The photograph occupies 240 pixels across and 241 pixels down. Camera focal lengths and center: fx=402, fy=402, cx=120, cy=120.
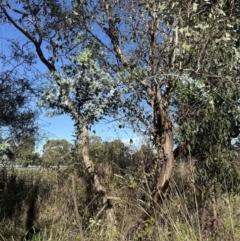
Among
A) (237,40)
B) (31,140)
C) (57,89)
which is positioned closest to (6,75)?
(31,140)

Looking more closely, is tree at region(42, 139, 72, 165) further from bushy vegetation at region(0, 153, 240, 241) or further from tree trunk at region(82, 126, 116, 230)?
tree trunk at region(82, 126, 116, 230)

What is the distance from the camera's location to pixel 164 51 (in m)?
6.03

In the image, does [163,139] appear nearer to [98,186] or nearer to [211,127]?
[211,127]

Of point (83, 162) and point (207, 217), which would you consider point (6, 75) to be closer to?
point (83, 162)

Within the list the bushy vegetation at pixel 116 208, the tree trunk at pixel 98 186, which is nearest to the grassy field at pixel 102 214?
the bushy vegetation at pixel 116 208

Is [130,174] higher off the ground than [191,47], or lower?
lower

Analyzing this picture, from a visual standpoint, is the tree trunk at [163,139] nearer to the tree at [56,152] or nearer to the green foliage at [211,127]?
the green foliage at [211,127]

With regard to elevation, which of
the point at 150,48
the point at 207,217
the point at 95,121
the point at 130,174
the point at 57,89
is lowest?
the point at 207,217

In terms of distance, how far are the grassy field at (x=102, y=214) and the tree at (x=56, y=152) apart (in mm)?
264

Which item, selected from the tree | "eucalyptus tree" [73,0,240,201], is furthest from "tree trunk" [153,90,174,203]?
the tree

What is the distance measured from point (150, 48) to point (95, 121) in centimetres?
142

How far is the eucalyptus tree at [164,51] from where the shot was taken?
17.2ft

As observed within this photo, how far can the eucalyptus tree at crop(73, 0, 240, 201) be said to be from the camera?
5.23 meters

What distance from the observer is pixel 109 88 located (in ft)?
18.9
